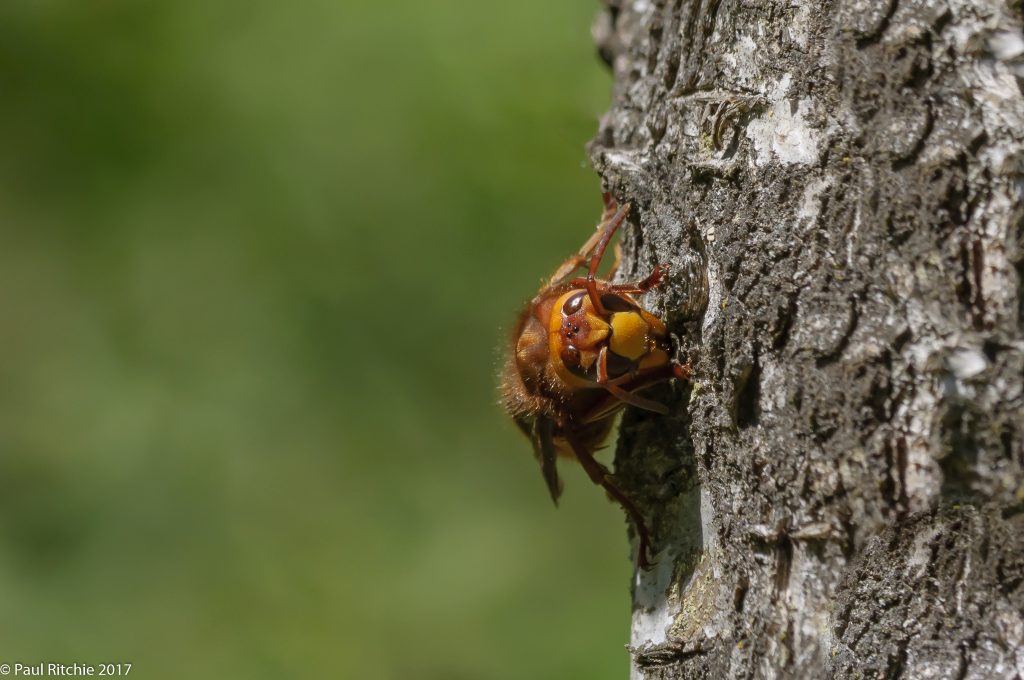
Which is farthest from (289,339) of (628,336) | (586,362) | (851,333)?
(851,333)

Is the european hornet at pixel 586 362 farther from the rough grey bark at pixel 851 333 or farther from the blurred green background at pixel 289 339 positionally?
the blurred green background at pixel 289 339

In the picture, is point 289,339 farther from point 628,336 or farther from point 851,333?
point 851,333

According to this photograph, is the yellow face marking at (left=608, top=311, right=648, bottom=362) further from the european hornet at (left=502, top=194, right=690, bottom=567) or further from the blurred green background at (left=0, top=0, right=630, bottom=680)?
the blurred green background at (left=0, top=0, right=630, bottom=680)

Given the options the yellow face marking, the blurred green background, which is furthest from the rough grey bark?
the blurred green background

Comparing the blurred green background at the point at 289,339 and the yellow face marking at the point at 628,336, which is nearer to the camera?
the yellow face marking at the point at 628,336

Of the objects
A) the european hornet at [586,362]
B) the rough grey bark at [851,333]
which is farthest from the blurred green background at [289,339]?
the rough grey bark at [851,333]
